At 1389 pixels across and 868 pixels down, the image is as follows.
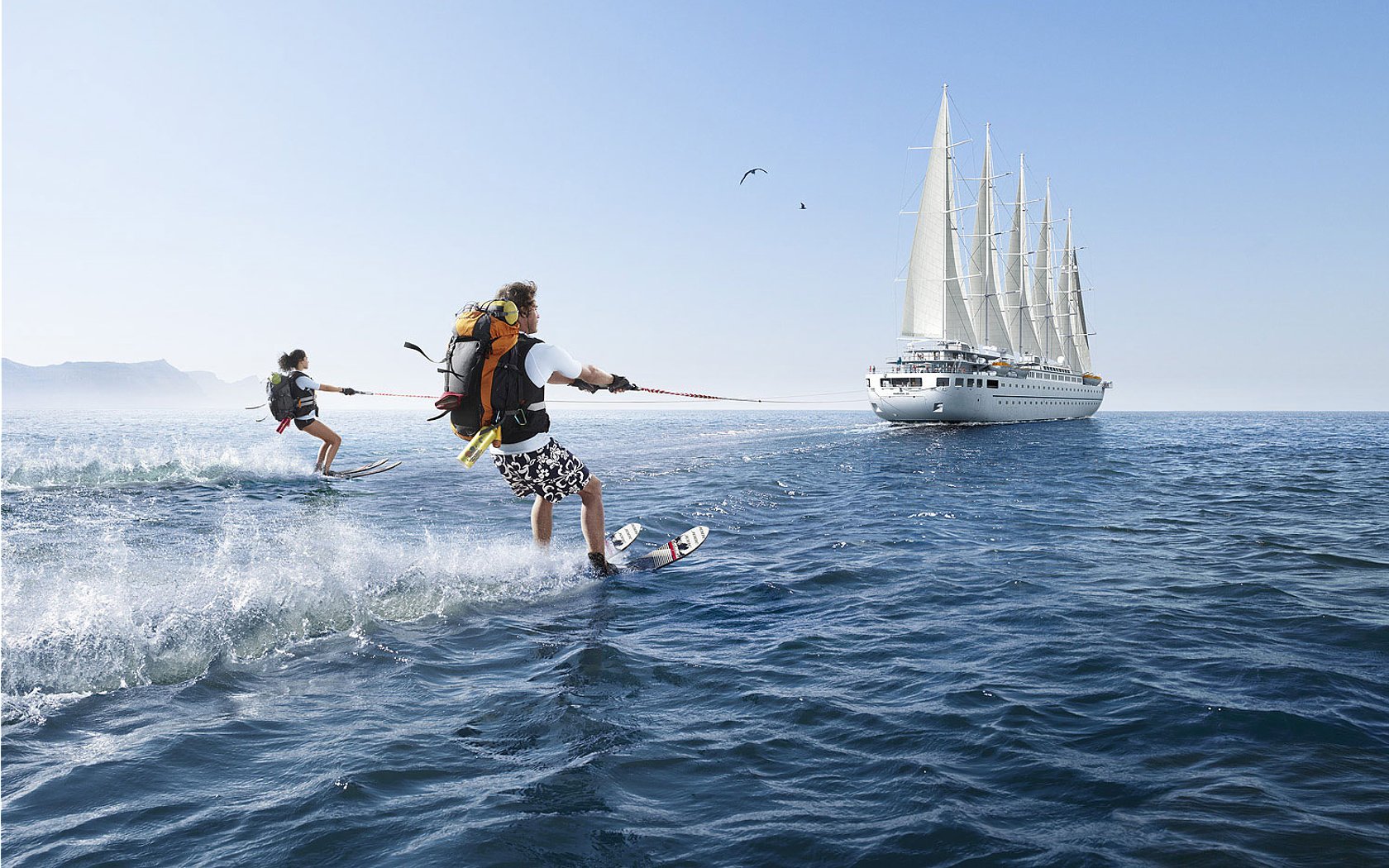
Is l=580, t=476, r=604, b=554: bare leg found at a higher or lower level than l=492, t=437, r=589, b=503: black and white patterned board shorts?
lower

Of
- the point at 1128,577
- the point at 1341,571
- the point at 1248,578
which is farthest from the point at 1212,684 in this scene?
the point at 1341,571

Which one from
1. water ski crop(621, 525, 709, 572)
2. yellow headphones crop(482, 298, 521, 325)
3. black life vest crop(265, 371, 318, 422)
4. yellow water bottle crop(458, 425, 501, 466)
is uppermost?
yellow headphones crop(482, 298, 521, 325)

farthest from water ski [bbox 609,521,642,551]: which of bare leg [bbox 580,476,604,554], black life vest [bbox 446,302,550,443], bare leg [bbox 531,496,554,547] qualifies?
black life vest [bbox 446,302,550,443]

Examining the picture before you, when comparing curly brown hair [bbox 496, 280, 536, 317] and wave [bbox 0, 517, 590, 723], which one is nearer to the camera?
wave [bbox 0, 517, 590, 723]

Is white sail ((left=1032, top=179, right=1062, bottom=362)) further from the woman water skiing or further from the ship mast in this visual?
the woman water skiing

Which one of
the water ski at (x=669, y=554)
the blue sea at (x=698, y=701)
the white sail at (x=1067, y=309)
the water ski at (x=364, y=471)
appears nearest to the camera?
the blue sea at (x=698, y=701)

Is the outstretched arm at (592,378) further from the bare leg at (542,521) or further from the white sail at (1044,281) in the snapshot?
the white sail at (1044,281)

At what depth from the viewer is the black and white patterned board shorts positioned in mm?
7922

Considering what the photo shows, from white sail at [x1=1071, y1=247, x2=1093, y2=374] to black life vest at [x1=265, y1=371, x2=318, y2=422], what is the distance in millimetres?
101102

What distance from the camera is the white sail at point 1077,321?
318ft

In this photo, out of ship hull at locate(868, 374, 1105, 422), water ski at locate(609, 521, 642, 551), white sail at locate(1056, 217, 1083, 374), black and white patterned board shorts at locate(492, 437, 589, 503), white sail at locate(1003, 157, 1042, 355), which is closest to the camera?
black and white patterned board shorts at locate(492, 437, 589, 503)

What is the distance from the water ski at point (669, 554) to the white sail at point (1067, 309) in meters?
98.7

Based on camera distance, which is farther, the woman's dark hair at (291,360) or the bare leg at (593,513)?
the woman's dark hair at (291,360)

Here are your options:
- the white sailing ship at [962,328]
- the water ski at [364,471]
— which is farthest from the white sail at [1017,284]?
the water ski at [364,471]
